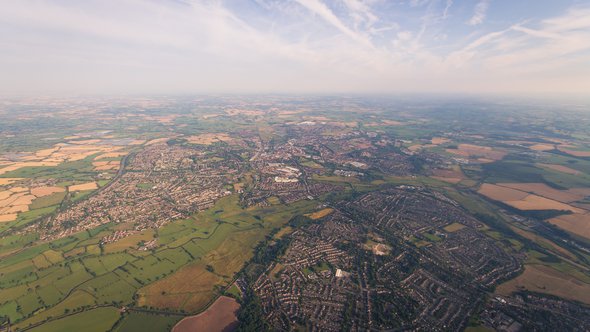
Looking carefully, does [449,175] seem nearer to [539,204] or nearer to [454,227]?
[539,204]

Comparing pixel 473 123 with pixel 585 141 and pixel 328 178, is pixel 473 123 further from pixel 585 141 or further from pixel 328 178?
pixel 328 178

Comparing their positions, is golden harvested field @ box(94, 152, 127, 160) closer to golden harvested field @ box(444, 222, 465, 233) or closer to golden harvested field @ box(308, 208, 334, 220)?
golden harvested field @ box(308, 208, 334, 220)

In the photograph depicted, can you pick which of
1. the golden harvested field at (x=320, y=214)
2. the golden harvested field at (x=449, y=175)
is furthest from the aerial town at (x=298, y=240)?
the golden harvested field at (x=449, y=175)

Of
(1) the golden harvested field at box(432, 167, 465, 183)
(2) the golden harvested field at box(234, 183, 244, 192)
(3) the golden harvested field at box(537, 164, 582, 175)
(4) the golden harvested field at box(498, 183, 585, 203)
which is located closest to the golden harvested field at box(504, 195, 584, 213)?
(4) the golden harvested field at box(498, 183, 585, 203)

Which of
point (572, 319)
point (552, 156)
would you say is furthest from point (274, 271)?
point (552, 156)

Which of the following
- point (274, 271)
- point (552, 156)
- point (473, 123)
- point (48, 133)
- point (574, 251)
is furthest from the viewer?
point (473, 123)
